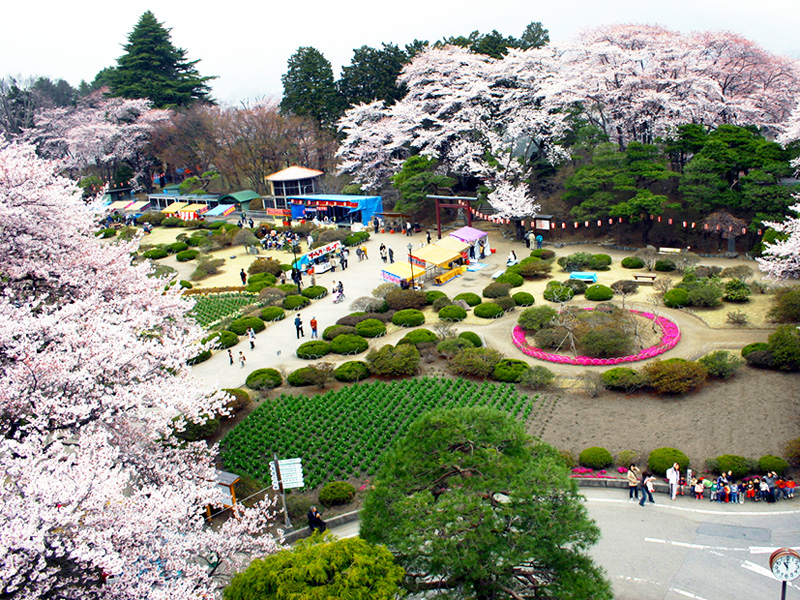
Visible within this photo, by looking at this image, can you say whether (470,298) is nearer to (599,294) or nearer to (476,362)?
(599,294)

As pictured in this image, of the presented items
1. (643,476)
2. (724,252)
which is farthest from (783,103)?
(643,476)

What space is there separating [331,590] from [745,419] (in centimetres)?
1633

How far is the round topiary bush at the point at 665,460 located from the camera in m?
17.8

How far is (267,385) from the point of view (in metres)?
24.6

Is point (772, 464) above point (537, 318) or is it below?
below

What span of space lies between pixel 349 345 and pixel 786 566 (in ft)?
64.1

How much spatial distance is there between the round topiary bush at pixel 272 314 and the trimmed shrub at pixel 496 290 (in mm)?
10720

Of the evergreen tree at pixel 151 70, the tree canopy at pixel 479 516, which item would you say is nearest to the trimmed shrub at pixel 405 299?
the tree canopy at pixel 479 516

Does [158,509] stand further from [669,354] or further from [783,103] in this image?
[783,103]

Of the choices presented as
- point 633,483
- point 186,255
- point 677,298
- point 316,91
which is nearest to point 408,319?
point 677,298

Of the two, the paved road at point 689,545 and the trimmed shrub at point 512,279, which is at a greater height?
the trimmed shrub at point 512,279

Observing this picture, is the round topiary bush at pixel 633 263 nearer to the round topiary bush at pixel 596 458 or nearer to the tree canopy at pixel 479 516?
the round topiary bush at pixel 596 458

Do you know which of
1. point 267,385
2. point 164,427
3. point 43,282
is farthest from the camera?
point 267,385

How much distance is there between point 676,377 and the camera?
21781 millimetres
